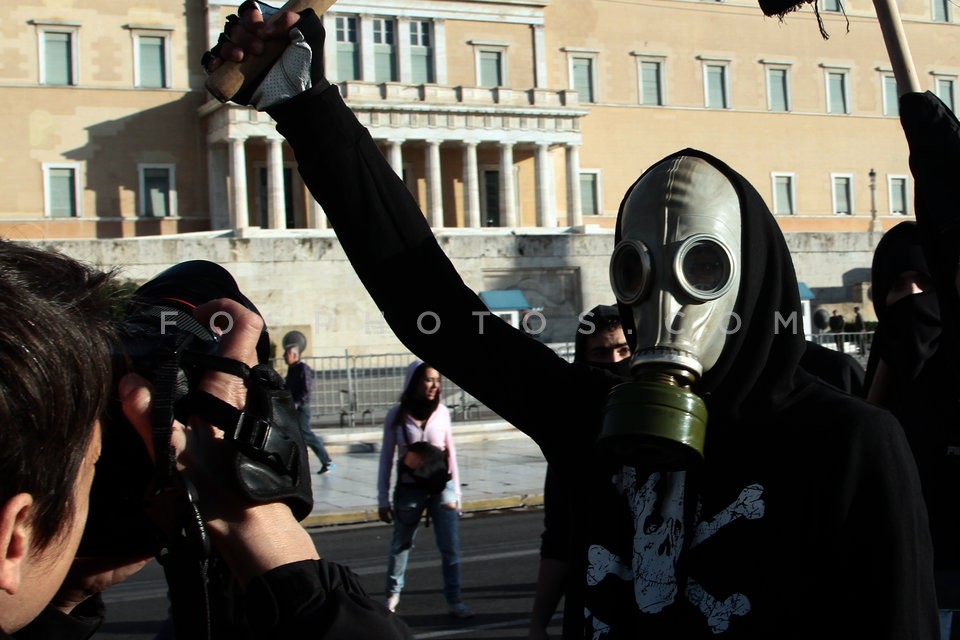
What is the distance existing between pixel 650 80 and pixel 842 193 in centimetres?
1146

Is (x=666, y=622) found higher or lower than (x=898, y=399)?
lower

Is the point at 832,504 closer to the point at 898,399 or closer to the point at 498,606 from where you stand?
the point at 898,399

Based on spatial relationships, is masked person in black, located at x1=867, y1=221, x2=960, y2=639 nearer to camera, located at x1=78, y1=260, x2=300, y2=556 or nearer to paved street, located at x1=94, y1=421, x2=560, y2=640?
camera, located at x1=78, y1=260, x2=300, y2=556

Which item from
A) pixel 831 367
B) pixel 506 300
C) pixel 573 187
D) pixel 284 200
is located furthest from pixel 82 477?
pixel 573 187

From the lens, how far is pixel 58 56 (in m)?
42.8

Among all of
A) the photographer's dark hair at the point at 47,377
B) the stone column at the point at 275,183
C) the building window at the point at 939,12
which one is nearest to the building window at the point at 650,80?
the building window at the point at 939,12

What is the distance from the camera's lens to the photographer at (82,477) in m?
1.19

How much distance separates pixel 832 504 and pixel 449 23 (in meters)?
47.4

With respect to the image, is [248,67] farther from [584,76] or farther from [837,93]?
[837,93]

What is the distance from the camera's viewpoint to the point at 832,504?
1690mm

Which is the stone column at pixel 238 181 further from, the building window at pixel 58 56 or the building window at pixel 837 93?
the building window at pixel 837 93

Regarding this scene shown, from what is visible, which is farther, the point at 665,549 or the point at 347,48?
the point at 347,48

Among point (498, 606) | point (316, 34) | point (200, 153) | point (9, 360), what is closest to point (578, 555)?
point (316, 34)

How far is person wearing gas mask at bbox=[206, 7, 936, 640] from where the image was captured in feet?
5.42
